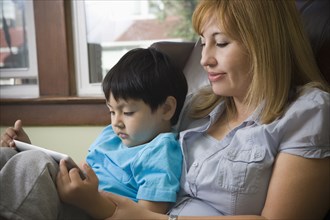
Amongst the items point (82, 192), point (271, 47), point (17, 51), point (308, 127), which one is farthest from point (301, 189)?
point (17, 51)

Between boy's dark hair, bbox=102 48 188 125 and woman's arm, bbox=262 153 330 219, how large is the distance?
1.51 ft

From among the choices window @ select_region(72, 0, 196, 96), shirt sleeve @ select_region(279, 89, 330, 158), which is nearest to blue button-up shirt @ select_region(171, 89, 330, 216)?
shirt sleeve @ select_region(279, 89, 330, 158)

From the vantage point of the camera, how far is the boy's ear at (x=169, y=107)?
1.29 meters

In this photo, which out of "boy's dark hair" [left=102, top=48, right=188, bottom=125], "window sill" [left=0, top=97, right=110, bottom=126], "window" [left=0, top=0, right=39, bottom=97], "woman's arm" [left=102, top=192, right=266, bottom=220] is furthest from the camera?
"window" [left=0, top=0, right=39, bottom=97]

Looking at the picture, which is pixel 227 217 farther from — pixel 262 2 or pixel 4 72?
pixel 4 72

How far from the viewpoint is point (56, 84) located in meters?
2.03

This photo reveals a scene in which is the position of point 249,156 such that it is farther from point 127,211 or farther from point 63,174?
point 63,174

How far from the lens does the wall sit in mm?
1981

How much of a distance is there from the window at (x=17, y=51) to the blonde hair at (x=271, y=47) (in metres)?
1.32

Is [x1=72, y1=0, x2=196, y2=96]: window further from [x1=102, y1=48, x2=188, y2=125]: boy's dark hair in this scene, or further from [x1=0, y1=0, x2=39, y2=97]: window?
[x1=102, y1=48, x2=188, y2=125]: boy's dark hair

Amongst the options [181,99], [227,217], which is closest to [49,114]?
[181,99]

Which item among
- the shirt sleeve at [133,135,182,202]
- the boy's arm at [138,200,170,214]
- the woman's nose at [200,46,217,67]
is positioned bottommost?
the boy's arm at [138,200,170,214]

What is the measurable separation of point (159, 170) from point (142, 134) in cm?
17

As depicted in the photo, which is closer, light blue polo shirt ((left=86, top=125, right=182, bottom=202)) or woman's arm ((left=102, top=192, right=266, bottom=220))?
woman's arm ((left=102, top=192, right=266, bottom=220))
